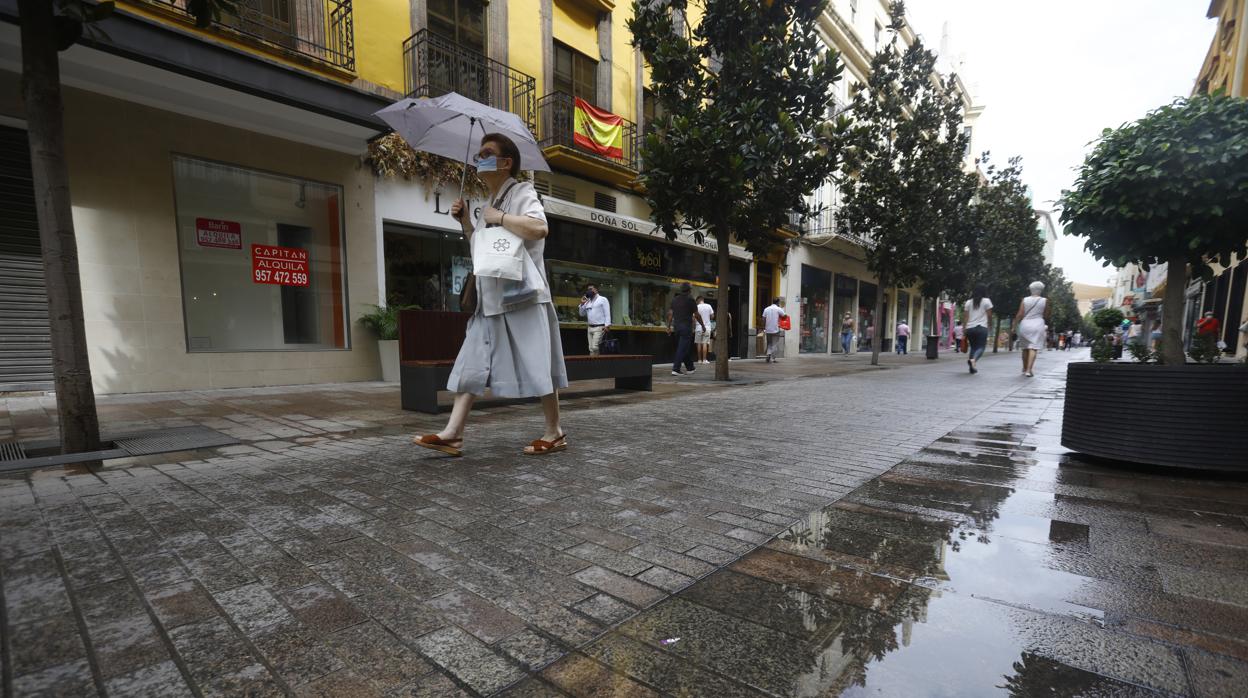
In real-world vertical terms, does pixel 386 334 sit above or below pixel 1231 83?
below

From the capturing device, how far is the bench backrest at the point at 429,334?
582 centimetres

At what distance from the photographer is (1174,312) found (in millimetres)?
3777

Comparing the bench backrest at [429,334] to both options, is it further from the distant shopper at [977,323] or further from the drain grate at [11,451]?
the distant shopper at [977,323]

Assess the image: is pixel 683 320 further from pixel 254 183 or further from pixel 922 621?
pixel 922 621

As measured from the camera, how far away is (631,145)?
14367 mm

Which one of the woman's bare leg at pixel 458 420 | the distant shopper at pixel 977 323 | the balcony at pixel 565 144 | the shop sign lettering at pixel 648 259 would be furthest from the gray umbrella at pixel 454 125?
the distant shopper at pixel 977 323

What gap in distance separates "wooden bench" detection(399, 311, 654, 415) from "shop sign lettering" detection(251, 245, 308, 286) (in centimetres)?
390

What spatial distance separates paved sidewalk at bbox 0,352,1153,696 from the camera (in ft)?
4.68

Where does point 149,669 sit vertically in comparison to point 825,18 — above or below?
below

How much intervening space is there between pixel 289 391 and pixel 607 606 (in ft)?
24.9

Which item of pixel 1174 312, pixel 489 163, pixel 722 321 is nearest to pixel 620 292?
pixel 722 321

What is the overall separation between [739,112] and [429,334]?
5960mm

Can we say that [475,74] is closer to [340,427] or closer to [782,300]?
[340,427]

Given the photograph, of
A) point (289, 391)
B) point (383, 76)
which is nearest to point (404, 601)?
point (289, 391)
